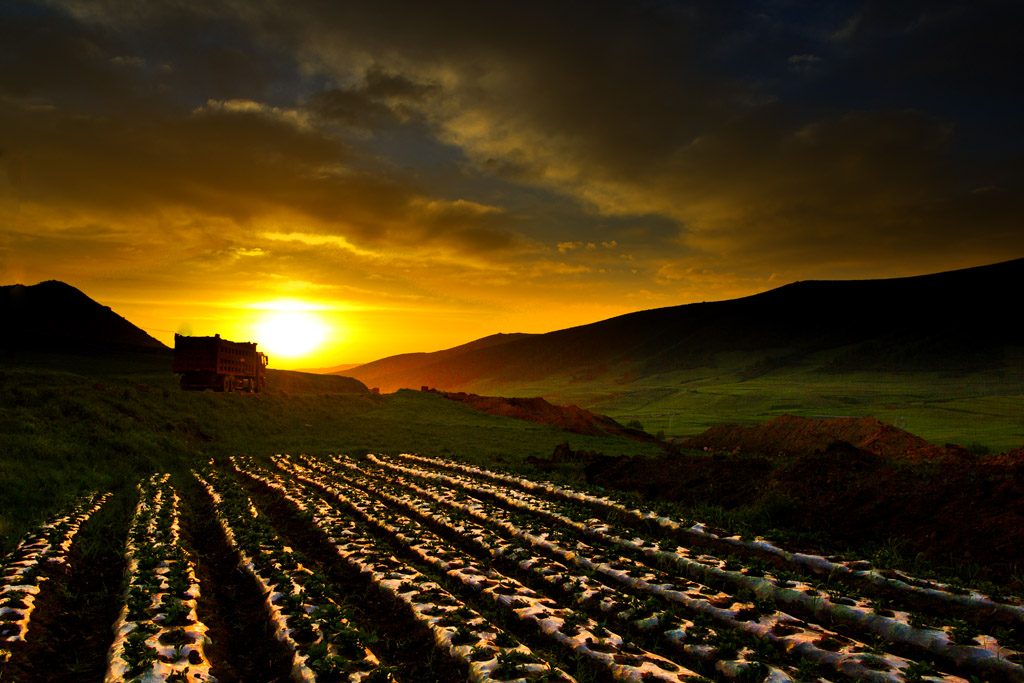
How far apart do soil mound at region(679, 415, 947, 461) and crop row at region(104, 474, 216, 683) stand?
3745 cm

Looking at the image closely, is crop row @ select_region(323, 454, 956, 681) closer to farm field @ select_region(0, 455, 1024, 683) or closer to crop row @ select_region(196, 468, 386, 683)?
farm field @ select_region(0, 455, 1024, 683)

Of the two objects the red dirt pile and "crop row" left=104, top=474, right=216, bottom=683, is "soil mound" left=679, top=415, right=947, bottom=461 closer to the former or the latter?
the red dirt pile

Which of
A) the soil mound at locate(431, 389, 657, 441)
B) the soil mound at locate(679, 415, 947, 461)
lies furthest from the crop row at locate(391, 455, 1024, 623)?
the soil mound at locate(431, 389, 657, 441)

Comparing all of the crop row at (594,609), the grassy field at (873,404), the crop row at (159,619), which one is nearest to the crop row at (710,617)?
the crop row at (594,609)

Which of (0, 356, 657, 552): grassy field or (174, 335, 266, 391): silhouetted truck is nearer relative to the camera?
A: (0, 356, 657, 552): grassy field

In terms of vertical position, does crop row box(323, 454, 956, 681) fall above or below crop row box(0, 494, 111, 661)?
below

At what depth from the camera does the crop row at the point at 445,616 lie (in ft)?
21.7

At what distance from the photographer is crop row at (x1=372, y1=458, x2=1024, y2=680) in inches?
269

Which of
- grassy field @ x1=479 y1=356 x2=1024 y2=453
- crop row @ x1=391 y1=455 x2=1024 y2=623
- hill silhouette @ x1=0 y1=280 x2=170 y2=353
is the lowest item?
grassy field @ x1=479 y1=356 x2=1024 y2=453

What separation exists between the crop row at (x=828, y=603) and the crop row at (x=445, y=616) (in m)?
4.69

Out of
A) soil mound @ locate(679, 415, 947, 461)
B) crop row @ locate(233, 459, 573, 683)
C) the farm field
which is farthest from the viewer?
soil mound @ locate(679, 415, 947, 461)

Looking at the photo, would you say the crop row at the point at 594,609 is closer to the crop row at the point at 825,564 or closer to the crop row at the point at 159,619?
the crop row at the point at 825,564

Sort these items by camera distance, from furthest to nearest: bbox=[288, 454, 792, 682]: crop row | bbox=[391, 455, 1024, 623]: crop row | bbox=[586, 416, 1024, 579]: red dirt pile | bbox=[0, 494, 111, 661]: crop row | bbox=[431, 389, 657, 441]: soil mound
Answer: bbox=[431, 389, 657, 441]: soil mound < bbox=[586, 416, 1024, 579]: red dirt pile < bbox=[391, 455, 1024, 623]: crop row < bbox=[0, 494, 111, 661]: crop row < bbox=[288, 454, 792, 682]: crop row

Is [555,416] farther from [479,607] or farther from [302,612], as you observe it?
[302,612]
